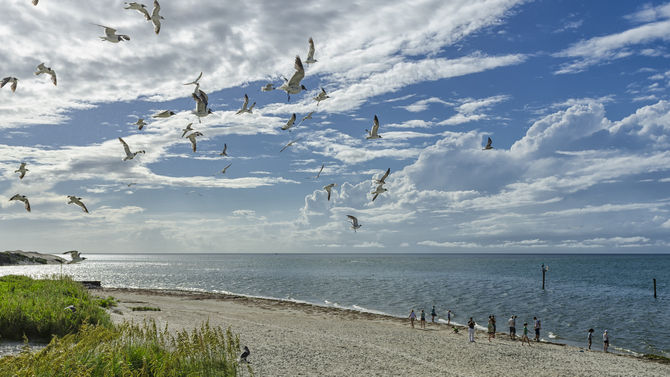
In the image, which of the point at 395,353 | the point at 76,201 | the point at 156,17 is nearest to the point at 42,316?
the point at 76,201

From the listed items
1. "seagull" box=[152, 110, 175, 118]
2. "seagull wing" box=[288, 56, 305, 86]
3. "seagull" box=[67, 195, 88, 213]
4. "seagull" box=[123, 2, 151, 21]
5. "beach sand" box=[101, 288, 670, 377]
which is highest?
"seagull" box=[123, 2, 151, 21]

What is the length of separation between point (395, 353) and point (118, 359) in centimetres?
1683

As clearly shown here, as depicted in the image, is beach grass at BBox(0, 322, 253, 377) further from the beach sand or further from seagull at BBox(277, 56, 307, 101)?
seagull at BBox(277, 56, 307, 101)

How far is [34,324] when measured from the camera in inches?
618

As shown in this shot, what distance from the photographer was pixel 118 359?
409 inches

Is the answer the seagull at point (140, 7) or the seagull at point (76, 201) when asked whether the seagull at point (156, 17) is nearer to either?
the seagull at point (140, 7)

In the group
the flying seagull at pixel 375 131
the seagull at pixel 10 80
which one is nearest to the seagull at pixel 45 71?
the seagull at pixel 10 80

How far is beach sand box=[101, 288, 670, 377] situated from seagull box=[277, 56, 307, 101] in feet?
33.8

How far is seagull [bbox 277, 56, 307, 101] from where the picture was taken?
43.1ft

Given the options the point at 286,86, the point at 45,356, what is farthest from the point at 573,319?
the point at 45,356

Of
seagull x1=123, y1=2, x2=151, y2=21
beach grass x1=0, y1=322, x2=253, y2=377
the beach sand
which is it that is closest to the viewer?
beach grass x1=0, y1=322, x2=253, y2=377

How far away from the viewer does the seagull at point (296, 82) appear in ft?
43.1

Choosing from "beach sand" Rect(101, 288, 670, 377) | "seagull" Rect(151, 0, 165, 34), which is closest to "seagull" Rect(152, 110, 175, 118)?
"seagull" Rect(151, 0, 165, 34)

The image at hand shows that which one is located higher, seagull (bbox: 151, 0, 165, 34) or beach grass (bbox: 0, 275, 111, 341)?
seagull (bbox: 151, 0, 165, 34)
